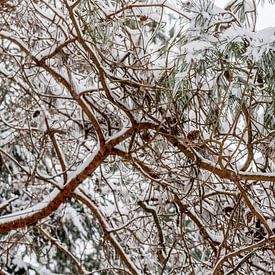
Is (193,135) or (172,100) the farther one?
(193,135)

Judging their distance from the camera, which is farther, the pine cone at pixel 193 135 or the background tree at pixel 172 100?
the pine cone at pixel 193 135

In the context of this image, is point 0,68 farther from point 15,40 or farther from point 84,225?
point 84,225

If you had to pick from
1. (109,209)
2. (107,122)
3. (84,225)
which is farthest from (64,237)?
(107,122)

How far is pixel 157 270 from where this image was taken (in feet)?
12.9

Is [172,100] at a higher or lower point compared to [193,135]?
lower

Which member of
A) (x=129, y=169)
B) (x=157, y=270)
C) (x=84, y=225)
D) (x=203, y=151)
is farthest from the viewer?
(x=84, y=225)

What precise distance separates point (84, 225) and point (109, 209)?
184cm

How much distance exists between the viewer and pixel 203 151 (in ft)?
8.88

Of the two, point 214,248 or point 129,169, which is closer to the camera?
point 214,248

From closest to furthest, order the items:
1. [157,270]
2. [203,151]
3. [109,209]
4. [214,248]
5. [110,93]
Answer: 1. [110,93]
2. [203,151]
3. [214,248]
4. [157,270]
5. [109,209]

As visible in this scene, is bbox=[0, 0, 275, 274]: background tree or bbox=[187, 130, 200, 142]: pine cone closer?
bbox=[0, 0, 275, 274]: background tree

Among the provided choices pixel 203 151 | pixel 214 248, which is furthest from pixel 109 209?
pixel 203 151

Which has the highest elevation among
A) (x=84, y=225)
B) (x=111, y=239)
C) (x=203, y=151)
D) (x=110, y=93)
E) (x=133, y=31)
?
(x=84, y=225)

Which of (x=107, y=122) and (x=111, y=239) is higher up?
(x=107, y=122)
